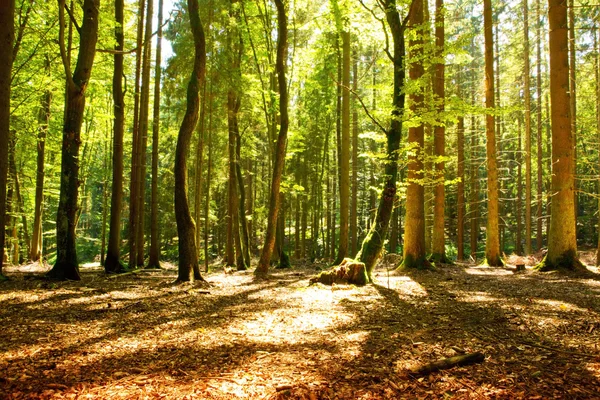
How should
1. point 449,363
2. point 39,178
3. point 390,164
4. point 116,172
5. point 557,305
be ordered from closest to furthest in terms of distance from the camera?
point 449,363 < point 557,305 < point 390,164 < point 116,172 < point 39,178

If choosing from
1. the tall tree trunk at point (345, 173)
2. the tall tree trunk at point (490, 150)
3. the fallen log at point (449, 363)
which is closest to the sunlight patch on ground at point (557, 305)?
the fallen log at point (449, 363)

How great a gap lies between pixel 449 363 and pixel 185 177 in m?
7.09

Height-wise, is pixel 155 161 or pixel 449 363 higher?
pixel 155 161

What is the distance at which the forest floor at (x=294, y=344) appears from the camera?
271 centimetres

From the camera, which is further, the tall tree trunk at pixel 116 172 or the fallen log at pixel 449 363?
the tall tree trunk at pixel 116 172

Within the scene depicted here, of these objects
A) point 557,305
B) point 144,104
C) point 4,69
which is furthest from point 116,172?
point 557,305

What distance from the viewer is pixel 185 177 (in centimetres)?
862

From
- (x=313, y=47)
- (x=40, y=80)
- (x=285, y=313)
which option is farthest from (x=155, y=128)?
(x=285, y=313)

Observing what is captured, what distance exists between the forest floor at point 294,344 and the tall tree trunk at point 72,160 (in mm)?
1237

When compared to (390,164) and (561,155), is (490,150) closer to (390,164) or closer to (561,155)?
(561,155)

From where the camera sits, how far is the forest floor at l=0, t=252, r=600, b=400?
271 cm

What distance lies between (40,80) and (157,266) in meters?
7.66

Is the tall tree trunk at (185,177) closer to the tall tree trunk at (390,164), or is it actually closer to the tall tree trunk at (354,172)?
the tall tree trunk at (390,164)

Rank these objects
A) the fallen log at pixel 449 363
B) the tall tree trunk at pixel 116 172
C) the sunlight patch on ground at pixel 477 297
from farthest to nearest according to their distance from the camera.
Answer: the tall tree trunk at pixel 116 172
the sunlight patch on ground at pixel 477 297
the fallen log at pixel 449 363
